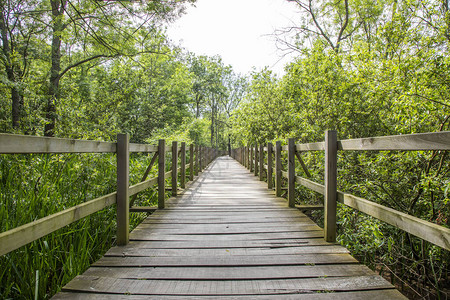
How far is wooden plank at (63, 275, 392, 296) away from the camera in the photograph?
1.85 metres

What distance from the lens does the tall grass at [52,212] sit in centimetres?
239

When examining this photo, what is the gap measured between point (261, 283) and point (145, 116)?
1407 cm

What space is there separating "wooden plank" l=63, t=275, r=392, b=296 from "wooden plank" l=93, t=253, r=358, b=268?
27cm

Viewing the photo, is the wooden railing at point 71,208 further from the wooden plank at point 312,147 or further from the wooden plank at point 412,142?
the wooden plank at point 412,142

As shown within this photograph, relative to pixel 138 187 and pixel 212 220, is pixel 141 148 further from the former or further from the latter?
pixel 212 220

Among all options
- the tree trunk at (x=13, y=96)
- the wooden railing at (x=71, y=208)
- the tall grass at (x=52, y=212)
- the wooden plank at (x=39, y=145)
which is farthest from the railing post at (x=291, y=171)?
the tree trunk at (x=13, y=96)

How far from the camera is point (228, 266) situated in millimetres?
2248

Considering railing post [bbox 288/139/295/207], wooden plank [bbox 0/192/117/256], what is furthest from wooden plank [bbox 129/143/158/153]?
railing post [bbox 288/139/295/207]

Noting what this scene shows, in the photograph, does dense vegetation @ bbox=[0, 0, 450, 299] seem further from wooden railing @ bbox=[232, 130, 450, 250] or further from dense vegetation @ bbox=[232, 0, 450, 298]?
wooden railing @ bbox=[232, 130, 450, 250]

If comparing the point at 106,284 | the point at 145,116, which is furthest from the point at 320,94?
the point at 145,116

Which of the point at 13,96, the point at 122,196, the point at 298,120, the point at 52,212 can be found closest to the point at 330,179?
the point at 122,196

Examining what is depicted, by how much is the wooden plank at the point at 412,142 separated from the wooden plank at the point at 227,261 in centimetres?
102

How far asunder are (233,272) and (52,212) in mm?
2335

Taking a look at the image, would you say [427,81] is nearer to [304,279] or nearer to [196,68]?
[304,279]
